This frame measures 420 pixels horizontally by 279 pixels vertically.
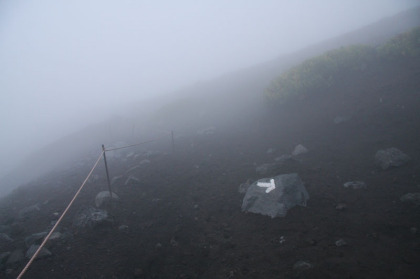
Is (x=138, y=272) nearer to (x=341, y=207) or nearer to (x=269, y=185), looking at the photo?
(x=269, y=185)

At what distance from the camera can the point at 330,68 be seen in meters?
14.5

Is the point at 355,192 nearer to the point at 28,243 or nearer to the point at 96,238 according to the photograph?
the point at 96,238

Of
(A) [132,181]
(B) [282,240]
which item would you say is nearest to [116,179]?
(A) [132,181]

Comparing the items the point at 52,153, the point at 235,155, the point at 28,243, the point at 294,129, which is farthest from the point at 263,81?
the point at 52,153

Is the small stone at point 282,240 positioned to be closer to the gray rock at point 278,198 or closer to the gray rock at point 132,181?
the gray rock at point 278,198

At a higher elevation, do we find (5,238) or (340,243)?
(5,238)

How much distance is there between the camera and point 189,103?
999 inches

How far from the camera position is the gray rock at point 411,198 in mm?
5957

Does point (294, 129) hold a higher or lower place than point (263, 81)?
lower

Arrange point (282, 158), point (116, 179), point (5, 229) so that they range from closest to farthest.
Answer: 1. point (5, 229)
2. point (282, 158)
3. point (116, 179)

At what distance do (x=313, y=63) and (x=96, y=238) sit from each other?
14195 mm

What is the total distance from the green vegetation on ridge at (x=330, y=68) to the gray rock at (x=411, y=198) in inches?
356

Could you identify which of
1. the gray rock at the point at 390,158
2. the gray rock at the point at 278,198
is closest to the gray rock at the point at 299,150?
the gray rock at the point at 390,158

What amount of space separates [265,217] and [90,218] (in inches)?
203
